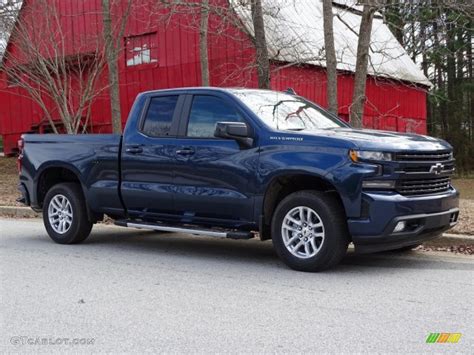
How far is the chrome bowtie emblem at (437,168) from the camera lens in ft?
21.6

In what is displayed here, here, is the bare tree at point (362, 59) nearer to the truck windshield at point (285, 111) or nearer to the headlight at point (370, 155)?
the truck windshield at point (285, 111)

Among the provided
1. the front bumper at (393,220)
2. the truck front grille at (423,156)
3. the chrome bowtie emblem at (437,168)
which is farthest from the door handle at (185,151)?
the chrome bowtie emblem at (437,168)

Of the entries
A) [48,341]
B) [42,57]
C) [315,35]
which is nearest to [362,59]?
[48,341]

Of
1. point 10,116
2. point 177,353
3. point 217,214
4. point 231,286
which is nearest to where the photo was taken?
point 177,353

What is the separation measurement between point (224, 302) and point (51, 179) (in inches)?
182

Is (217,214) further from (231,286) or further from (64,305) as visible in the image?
(64,305)

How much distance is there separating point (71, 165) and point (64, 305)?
3.42 meters

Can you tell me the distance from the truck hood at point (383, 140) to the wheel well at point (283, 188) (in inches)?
20.7

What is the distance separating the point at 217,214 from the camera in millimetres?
7199

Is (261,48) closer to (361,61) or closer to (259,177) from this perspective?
(361,61)

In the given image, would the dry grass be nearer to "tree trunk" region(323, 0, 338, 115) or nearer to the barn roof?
"tree trunk" region(323, 0, 338, 115)

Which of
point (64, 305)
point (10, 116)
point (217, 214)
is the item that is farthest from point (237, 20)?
point (10, 116)

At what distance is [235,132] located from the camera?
22.4 ft

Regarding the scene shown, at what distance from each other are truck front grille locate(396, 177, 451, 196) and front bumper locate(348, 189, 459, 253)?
0.26 ft
